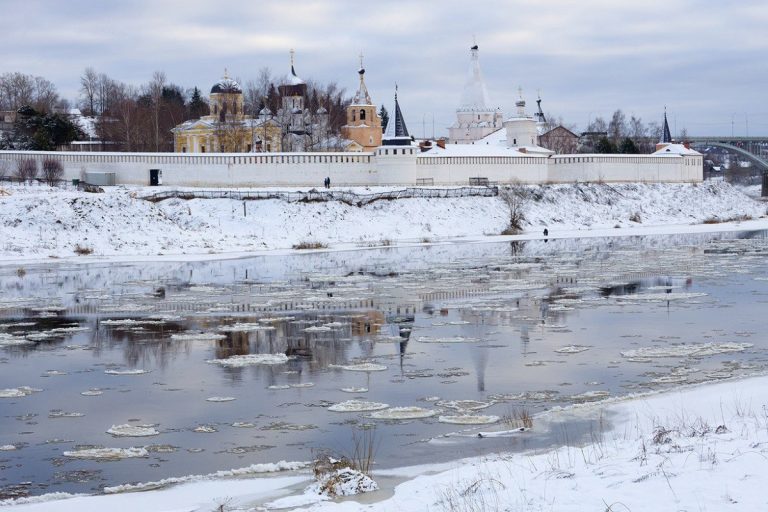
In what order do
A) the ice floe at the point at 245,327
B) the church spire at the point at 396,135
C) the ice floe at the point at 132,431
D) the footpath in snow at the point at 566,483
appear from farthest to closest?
the church spire at the point at 396,135
the ice floe at the point at 245,327
the ice floe at the point at 132,431
the footpath in snow at the point at 566,483

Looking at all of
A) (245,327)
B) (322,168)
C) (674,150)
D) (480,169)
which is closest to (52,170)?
(322,168)

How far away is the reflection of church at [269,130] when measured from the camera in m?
60.6

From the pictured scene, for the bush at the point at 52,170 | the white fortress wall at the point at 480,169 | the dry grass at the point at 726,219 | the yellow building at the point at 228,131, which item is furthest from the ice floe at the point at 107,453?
the dry grass at the point at 726,219

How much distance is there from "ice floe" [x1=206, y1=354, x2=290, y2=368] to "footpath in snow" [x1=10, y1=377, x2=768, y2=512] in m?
5.49

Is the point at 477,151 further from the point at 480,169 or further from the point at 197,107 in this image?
the point at 197,107

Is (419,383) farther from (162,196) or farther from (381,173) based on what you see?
(381,173)

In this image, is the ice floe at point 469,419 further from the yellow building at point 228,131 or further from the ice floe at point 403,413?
the yellow building at point 228,131

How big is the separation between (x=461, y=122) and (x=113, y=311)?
185 ft

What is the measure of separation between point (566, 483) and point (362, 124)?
54846 millimetres

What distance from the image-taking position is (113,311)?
71.9 ft

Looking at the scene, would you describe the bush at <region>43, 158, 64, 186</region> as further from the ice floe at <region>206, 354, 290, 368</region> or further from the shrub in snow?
the shrub in snow

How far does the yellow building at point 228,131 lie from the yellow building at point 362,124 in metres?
4.54

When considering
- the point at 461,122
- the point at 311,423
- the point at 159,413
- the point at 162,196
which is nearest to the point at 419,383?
the point at 311,423

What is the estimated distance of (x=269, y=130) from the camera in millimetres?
62656
